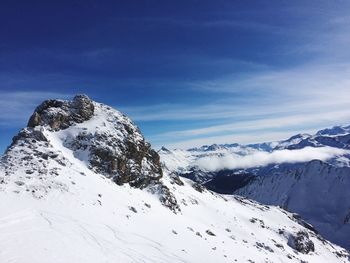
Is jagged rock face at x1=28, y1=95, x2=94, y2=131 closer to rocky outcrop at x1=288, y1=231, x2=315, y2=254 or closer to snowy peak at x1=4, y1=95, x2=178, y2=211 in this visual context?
snowy peak at x1=4, y1=95, x2=178, y2=211

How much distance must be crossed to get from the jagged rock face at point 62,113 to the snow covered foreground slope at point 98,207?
17 centimetres

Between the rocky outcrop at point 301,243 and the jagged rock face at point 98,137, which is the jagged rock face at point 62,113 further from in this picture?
the rocky outcrop at point 301,243

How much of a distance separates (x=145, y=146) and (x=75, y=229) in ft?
135

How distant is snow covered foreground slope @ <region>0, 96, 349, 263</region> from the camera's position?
100 feet

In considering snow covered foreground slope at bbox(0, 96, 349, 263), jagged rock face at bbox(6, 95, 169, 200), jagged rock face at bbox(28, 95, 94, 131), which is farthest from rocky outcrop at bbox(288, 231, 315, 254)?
jagged rock face at bbox(28, 95, 94, 131)

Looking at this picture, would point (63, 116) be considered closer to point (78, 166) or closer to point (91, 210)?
point (78, 166)

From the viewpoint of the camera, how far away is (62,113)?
220 ft

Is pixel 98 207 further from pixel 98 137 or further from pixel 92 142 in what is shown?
pixel 98 137

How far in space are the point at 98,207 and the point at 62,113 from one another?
28.3 meters

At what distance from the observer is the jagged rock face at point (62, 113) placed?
6544cm

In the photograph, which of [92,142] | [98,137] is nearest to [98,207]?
[92,142]

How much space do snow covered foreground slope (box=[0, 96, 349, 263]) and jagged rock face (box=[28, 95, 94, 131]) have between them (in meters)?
0.17

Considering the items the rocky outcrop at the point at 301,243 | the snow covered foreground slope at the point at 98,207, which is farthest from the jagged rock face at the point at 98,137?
the rocky outcrop at the point at 301,243

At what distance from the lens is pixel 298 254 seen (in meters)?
87.1
